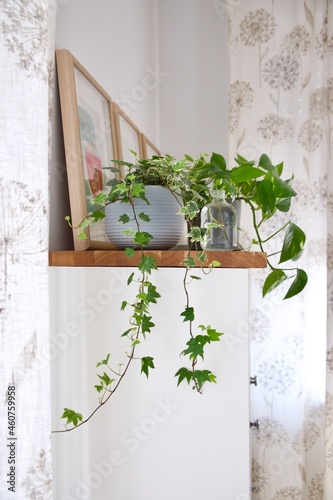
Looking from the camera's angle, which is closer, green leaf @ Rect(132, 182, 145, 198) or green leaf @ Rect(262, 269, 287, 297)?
green leaf @ Rect(132, 182, 145, 198)

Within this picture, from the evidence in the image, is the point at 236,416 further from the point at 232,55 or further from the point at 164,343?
the point at 232,55

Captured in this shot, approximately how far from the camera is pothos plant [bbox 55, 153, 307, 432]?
0.75 meters

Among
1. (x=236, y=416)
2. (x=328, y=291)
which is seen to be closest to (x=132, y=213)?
(x=236, y=416)

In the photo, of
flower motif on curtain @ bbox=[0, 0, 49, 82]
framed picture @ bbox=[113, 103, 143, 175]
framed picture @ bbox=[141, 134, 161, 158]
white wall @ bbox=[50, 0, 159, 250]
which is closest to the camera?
flower motif on curtain @ bbox=[0, 0, 49, 82]

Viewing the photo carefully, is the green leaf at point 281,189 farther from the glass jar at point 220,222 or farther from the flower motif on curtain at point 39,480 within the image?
the flower motif on curtain at point 39,480

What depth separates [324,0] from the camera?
177 cm

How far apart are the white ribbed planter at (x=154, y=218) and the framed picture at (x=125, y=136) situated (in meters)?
0.44

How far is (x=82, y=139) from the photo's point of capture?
3.28 ft

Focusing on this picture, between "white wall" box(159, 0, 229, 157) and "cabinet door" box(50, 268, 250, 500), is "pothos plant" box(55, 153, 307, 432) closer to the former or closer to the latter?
"cabinet door" box(50, 268, 250, 500)

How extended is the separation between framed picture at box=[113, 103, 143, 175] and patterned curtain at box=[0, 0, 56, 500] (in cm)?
57

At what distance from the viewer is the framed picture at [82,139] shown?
3.06ft

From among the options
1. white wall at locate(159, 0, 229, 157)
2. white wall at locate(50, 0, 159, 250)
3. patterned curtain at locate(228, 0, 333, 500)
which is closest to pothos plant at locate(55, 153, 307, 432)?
white wall at locate(50, 0, 159, 250)

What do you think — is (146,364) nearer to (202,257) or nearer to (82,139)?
(202,257)

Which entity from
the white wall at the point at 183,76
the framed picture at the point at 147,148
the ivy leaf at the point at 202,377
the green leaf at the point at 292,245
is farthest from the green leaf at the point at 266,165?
the white wall at the point at 183,76
